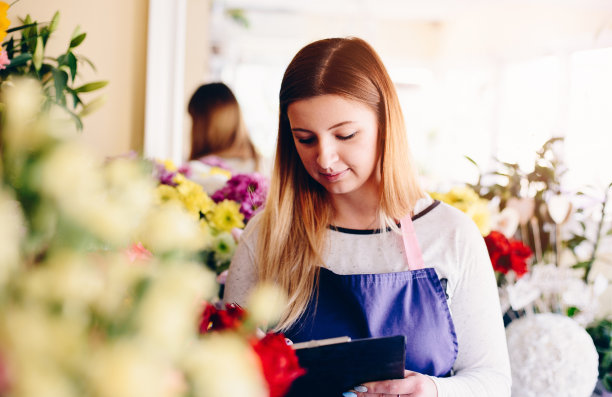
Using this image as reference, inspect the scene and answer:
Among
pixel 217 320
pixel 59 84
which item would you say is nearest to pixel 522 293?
pixel 217 320

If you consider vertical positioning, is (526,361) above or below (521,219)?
below

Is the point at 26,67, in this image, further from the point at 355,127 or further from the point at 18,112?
the point at 18,112

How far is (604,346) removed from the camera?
Result: 1370mm

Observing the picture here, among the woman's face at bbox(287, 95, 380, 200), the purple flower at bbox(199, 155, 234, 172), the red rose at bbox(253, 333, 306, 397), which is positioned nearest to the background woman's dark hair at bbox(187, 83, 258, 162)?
the purple flower at bbox(199, 155, 234, 172)

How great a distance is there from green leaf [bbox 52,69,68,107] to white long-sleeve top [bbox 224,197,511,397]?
50 centimetres

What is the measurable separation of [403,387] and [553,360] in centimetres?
46

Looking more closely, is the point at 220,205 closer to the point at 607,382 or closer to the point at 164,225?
the point at 607,382

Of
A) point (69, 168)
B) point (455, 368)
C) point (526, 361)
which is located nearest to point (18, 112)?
point (69, 168)

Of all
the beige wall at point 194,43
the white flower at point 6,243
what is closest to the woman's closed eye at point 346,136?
the white flower at point 6,243

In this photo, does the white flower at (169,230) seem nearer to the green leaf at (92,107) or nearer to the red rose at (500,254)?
the green leaf at (92,107)

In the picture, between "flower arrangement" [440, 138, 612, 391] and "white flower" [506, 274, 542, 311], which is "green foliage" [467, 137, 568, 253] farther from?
"white flower" [506, 274, 542, 311]

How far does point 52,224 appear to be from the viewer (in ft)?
1.01

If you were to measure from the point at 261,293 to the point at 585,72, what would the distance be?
5679 millimetres

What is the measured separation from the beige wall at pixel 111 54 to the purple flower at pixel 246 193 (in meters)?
0.54
